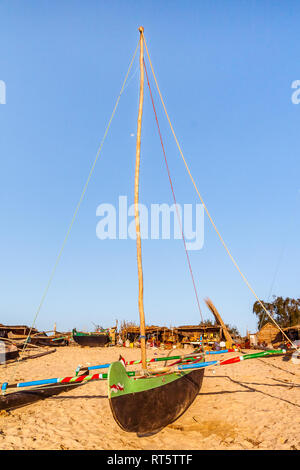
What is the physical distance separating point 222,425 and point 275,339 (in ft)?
89.8

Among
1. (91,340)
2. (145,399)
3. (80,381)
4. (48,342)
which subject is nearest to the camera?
(145,399)

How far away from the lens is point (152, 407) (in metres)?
6.28

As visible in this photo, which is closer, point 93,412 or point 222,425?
point 222,425

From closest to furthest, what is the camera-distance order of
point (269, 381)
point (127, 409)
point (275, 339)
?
point (127, 409)
point (269, 381)
point (275, 339)

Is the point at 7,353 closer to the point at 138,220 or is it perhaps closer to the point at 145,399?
the point at 138,220

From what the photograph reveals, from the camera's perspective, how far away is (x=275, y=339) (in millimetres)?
30906

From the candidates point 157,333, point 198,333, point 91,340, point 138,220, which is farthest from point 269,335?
point 138,220

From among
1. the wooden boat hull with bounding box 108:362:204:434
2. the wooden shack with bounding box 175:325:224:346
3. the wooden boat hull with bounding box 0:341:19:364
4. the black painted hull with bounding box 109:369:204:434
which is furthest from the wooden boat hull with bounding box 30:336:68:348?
the wooden boat hull with bounding box 108:362:204:434

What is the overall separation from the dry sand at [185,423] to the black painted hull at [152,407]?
290 millimetres

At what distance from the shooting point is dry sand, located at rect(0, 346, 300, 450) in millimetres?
5848

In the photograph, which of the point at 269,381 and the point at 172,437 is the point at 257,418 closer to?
the point at 172,437

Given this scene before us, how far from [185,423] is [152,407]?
73.7 inches
